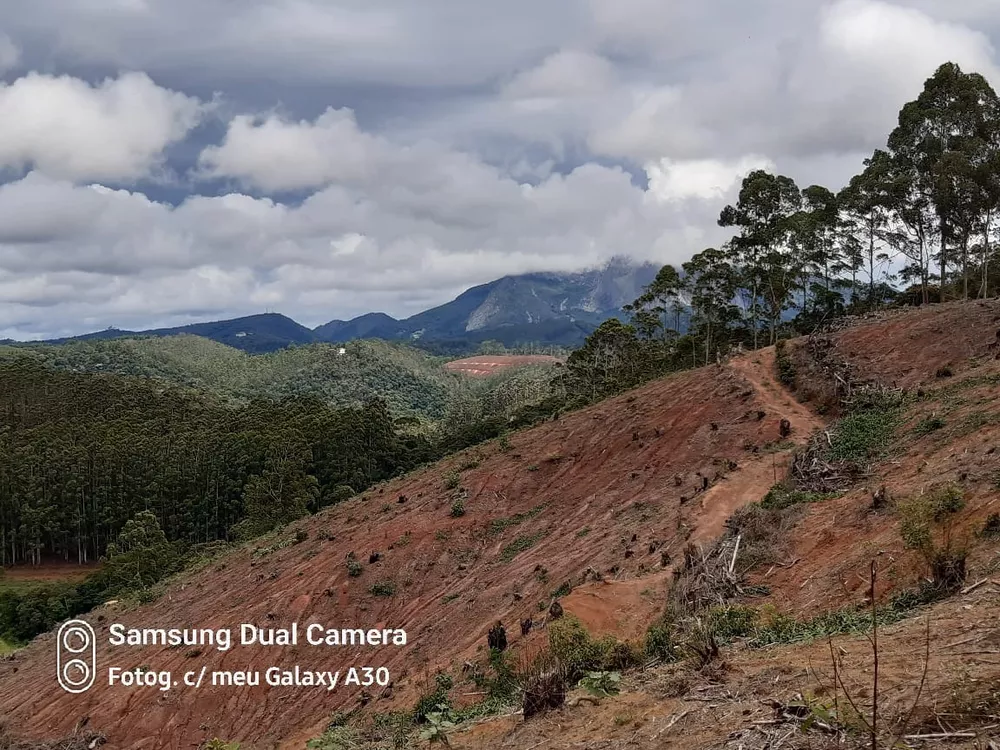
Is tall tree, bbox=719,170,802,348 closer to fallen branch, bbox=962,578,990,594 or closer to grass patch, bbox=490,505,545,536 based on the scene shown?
grass patch, bbox=490,505,545,536

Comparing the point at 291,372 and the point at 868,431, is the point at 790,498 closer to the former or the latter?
the point at 868,431

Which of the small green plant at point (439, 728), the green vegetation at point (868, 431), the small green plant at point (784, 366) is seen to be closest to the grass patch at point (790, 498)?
the green vegetation at point (868, 431)

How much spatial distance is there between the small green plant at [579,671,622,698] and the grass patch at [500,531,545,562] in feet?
39.6

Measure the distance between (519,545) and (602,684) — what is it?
42.5ft

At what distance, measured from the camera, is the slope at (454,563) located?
15.4m

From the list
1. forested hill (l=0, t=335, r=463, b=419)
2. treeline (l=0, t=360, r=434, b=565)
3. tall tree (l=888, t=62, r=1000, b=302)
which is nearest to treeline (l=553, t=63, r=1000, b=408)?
tall tree (l=888, t=62, r=1000, b=302)

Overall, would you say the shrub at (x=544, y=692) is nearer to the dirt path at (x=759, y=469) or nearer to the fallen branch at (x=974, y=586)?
the fallen branch at (x=974, y=586)

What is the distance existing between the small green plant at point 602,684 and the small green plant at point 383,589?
1337cm

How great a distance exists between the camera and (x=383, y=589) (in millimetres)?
19984

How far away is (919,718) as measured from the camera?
4410mm

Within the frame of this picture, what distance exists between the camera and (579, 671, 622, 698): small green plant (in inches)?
288

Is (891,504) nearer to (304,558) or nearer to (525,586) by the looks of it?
(525,586)

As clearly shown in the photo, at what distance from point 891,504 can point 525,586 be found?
8.53 meters

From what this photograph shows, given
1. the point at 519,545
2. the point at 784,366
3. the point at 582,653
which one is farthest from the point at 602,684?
the point at 784,366
